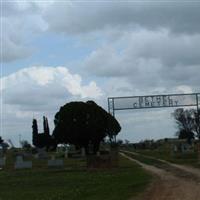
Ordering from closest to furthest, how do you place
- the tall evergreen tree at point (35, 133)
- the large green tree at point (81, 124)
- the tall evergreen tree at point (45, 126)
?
the large green tree at point (81, 124), the tall evergreen tree at point (45, 126), the tall evergreen tree at point (35, 133)

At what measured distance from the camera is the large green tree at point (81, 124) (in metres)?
78.8

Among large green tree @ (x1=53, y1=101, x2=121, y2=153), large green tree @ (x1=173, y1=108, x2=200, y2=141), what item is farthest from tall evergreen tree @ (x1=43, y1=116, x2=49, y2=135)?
large green tree @ (x1=53, y1=101, x2=121, y2=153)

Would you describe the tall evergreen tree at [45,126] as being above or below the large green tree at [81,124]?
above

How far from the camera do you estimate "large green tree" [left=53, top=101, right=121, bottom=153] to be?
78.8 m

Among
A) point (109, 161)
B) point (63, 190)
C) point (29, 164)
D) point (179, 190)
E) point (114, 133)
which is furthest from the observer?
point (114, 133)

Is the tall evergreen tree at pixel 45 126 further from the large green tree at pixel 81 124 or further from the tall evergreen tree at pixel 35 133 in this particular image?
the large green tree at pixel 81 124

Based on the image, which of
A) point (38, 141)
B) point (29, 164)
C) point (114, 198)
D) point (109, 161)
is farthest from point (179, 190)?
point (38, 141)

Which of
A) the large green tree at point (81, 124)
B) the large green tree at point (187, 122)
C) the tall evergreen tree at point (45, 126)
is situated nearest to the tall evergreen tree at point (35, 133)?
the tall evergreen tree at point (45, 126)

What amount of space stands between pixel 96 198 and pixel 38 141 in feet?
368

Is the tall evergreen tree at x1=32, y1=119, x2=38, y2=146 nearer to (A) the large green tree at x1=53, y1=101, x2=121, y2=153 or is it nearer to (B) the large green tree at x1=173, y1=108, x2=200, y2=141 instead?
(B) the large green tree at x1=173, y1=108, x2=200, y2=141

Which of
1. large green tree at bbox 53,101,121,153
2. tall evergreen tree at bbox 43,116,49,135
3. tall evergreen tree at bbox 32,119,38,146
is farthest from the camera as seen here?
tall evergreen tree at bbox 32,119,38,146

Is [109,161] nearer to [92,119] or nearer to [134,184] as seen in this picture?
[134,184]

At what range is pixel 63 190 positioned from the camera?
25.4 meters

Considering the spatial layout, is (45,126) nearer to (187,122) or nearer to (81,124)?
(187,122)
